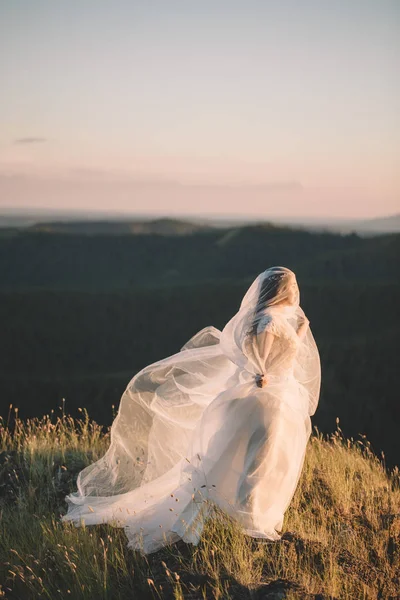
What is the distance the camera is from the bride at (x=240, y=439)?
171 inches

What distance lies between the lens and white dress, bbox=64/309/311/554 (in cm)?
434

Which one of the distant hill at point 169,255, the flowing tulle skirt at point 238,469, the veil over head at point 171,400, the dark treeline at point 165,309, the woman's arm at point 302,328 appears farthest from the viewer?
the distant hill at point 169,255

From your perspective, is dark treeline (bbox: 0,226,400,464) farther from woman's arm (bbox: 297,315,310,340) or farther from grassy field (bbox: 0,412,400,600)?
woman's arm (bbox: 297,315,310,340)

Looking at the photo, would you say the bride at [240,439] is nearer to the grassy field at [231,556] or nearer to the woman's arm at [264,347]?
the woman's arm at [264,347]

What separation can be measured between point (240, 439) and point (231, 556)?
72 cm

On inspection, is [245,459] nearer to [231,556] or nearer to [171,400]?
[231,556]

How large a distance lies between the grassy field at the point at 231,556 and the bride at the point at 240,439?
14cm

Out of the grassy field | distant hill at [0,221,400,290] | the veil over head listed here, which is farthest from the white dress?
distant hill at [0,221,400,290]

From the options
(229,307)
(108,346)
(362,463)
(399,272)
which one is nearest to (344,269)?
(399,272)

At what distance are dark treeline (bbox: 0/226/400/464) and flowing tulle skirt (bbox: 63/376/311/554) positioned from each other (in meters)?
18.2

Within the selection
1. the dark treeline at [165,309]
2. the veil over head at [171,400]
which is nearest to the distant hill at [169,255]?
the dark treeline at [165,309]

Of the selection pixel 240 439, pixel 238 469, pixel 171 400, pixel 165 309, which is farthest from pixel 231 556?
pixel 165 309

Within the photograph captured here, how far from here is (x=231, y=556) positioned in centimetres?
402

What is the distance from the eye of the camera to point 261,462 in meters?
4.33
